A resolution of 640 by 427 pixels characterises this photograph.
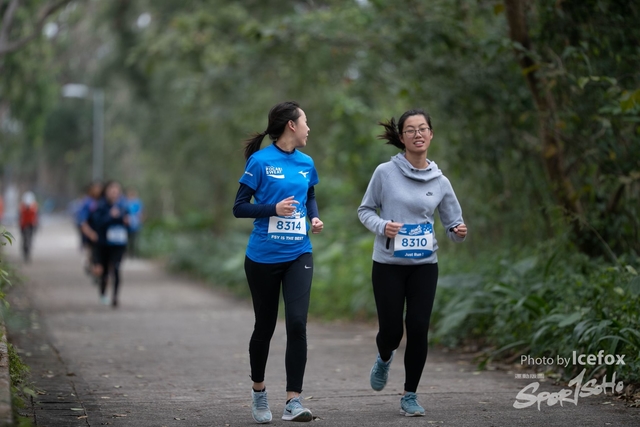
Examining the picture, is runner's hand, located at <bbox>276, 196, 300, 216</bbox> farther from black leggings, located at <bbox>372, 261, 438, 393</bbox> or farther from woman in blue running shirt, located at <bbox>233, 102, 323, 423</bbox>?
black leggings, located at <bbox>372, 261, 438, 393</bbox>

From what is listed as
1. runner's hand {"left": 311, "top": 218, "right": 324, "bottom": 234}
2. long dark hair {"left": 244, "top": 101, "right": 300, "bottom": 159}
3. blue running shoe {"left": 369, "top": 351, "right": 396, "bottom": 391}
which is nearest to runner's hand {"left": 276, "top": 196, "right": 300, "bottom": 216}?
runner's hand {"left": 311, "top": 218, "right": 324, "bottom": 234}

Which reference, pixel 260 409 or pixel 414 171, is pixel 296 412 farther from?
pixel 414 171

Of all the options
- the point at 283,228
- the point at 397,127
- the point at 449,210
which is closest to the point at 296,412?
the point at 283,228

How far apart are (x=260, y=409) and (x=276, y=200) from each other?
1267 mm

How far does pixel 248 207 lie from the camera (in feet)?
19.1

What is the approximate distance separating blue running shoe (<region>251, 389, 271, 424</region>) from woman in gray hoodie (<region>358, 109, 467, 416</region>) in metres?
0.86

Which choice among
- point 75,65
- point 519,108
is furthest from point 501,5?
point 75,65

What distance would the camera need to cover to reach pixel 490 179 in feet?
37.3

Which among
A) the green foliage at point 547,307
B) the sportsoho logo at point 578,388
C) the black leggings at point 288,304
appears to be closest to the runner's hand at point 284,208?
the black leggings at point 288,304

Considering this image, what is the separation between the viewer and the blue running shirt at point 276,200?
5.85m

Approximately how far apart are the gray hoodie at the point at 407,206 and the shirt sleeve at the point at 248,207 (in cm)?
69

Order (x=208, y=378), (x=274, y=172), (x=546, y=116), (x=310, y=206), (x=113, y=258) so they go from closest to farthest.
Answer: (x=274, y=172), (x=310, y=206), (x=208, y=378), (x=546, y=116), (x=113, y=258)

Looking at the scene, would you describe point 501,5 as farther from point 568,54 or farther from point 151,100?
point 151,100

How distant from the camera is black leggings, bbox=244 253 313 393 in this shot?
584 centimetres
